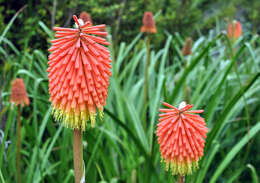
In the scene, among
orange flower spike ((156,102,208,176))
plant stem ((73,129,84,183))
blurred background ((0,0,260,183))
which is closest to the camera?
plant stem ((73,129,84,183))

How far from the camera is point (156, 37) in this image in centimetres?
559

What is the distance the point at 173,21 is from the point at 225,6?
249 centimetres

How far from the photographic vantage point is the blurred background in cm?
223

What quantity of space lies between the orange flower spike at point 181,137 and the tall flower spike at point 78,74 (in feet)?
1.05

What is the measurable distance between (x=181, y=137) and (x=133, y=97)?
7.27ft

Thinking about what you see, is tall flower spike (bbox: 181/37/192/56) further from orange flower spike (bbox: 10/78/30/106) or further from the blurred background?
orange flower spike (bbox: 10/78/30/106)

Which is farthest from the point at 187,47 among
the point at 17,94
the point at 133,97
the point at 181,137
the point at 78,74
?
the point at 78,74

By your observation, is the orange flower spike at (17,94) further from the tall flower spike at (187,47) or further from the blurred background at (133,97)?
the tall flower spike at (187,47)

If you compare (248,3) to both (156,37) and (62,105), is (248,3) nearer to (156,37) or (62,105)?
(156,37)

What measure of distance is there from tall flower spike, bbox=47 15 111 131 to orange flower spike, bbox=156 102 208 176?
322mm

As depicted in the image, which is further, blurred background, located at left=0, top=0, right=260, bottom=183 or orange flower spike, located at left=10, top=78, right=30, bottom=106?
blurred background, located at left=0, top=0, right=260, bottom=183

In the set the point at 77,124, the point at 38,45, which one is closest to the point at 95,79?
the point at 77,124

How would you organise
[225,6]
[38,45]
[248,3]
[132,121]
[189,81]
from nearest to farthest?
[132,121]
[189,81]
[38,45]
[225,6]
[248,3]

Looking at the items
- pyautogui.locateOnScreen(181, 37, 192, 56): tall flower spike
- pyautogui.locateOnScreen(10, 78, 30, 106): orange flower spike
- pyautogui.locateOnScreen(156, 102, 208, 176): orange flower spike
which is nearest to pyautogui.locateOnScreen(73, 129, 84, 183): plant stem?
pyautogui.locateOnScreen(156, 102, 208, 176): orange flower spike
